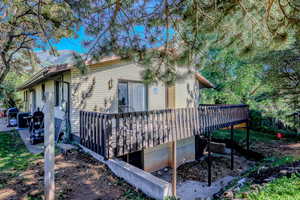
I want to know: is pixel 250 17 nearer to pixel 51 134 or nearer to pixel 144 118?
pixel 144 118

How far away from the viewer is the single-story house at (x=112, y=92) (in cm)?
591

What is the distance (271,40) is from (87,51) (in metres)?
3.88

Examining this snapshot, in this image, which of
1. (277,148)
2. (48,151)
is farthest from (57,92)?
(277,148)

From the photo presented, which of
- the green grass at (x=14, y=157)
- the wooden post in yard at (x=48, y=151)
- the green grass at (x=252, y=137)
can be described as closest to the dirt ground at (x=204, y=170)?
the green grass at (x=252, y=137)

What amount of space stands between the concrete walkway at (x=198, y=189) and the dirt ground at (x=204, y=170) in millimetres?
298

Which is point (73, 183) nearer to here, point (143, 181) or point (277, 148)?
point (143, 181)

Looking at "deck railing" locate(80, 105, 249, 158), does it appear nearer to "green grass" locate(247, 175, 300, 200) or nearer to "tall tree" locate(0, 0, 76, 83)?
"tall tree" locate(0, 0, 76, 83)

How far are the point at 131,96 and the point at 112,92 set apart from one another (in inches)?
38.5

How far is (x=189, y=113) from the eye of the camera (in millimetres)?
6211

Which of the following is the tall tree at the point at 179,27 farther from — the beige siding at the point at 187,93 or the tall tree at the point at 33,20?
the beige siding at the point at 187,93

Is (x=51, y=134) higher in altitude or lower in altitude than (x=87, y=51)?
lower

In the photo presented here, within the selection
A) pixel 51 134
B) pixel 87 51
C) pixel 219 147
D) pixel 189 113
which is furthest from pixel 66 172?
pixel 219 147

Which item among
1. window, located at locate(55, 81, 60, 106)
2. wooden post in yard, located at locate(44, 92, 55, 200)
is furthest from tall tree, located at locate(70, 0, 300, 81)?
window, located at locate(55, 81, 60, 106)

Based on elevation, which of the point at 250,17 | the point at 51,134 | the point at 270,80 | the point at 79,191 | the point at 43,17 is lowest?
the point at 79,191
